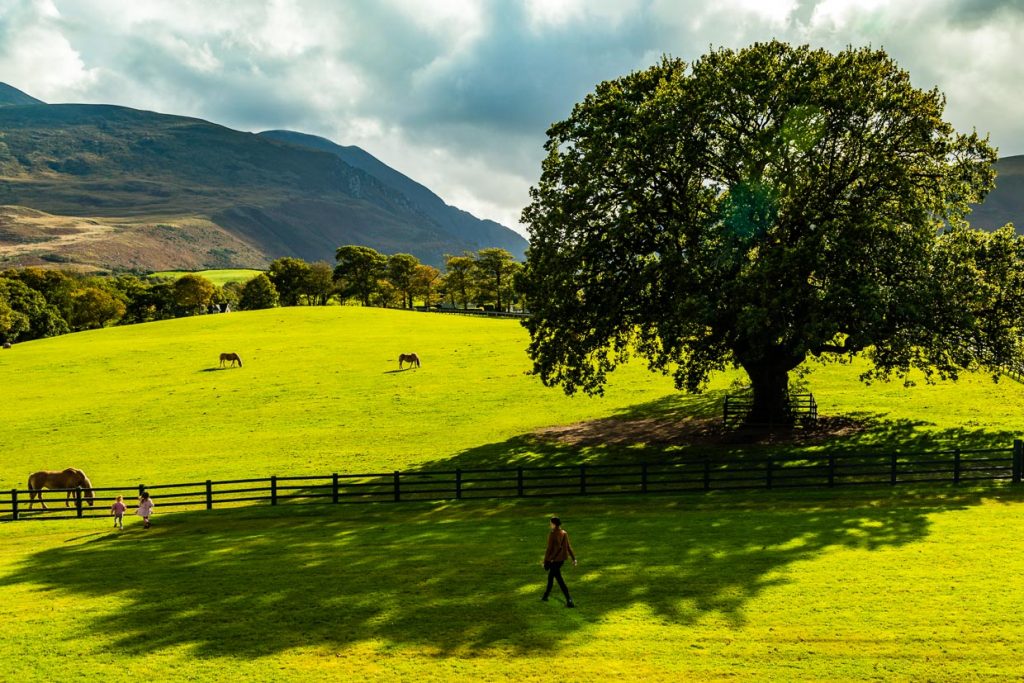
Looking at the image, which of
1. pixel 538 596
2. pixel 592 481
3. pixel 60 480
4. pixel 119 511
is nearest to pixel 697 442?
pixel 592 481

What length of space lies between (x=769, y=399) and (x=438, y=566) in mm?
23537

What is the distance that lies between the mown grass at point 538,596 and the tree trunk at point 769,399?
10905mm

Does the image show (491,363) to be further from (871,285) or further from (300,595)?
(300,595)

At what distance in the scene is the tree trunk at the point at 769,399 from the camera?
35.8m

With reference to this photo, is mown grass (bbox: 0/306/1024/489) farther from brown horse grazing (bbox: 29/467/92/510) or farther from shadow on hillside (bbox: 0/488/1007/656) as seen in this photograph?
shadow on hillside (bbox: 0/488/1007/656)

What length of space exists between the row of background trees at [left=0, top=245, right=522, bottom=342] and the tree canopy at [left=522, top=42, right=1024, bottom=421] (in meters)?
79.8

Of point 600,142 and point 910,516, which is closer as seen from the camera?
point 910,516

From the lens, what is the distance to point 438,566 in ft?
64.4

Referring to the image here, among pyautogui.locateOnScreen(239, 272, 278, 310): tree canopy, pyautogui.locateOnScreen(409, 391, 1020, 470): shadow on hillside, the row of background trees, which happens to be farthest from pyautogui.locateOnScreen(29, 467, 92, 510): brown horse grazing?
pyautogui.locateOnScreen(239, 272, 278, 310): tree canopy

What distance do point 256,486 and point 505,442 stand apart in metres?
13.5

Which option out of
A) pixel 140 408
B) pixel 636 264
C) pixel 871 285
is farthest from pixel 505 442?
pixel 140 408

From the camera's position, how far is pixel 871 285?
2800 centimetres

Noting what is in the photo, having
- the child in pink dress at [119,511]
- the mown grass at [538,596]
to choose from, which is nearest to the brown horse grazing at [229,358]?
the child in pink dress at [119,511]

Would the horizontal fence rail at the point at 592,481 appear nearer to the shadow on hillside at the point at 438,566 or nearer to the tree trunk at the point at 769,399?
the shadow on hillside at the point at 438,566
